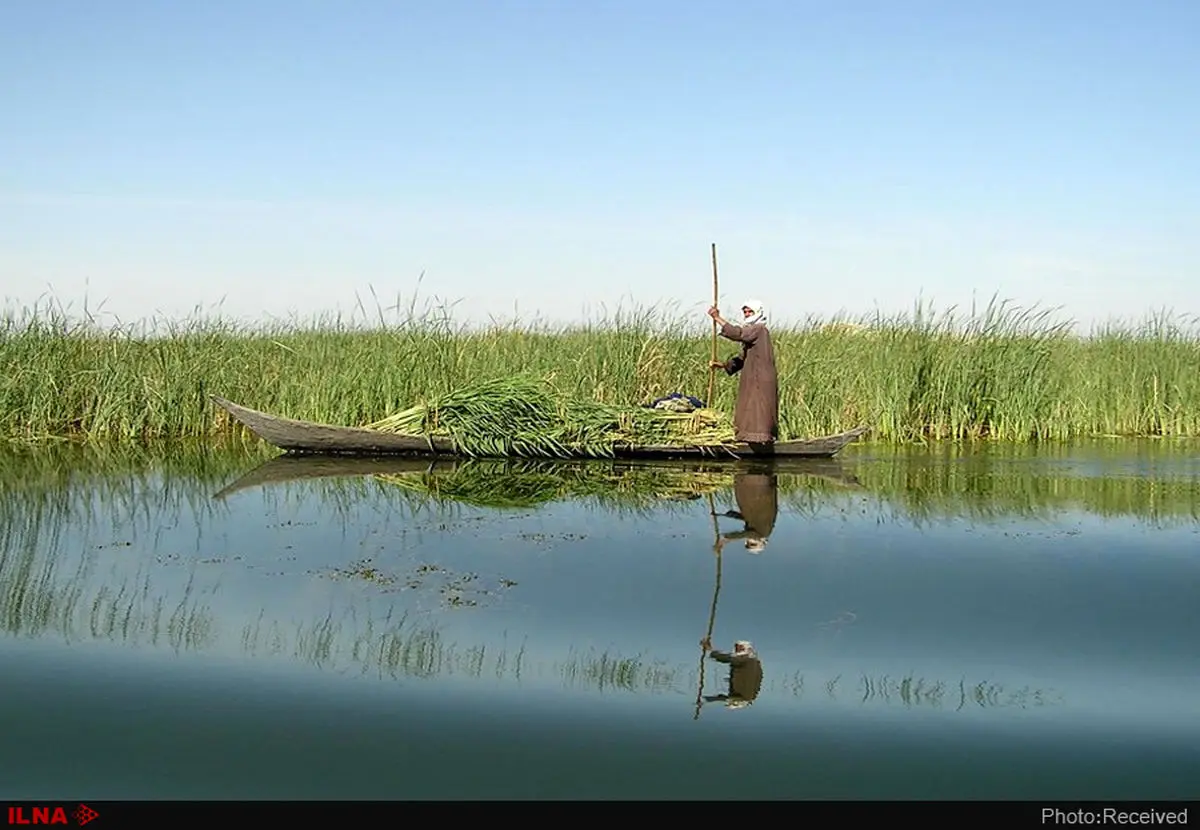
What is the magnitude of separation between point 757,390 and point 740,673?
7.27 metres

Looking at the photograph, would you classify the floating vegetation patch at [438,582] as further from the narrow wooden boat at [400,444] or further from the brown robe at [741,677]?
the narrow wooden boat at [400,444]

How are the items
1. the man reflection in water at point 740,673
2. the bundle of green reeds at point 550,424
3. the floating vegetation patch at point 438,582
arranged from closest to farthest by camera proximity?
the man reflection in water at point 740,673
the floating vegetation patch at point 438,582
the bundle of green reeds at point 550,424

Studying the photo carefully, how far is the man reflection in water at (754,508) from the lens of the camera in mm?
8250

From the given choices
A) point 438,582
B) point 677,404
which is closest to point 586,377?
point 677,404

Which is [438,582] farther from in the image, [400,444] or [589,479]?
[400,444]

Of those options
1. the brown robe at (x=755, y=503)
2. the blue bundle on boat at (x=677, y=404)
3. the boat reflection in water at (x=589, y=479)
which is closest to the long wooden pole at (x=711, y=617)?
the boat reflection in water at (x=589, y=479)

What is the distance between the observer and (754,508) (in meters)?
9.64

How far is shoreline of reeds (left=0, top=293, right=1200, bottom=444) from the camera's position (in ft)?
47.7

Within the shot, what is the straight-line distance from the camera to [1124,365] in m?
16.9

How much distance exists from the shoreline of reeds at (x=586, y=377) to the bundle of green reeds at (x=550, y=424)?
1674 millimetres

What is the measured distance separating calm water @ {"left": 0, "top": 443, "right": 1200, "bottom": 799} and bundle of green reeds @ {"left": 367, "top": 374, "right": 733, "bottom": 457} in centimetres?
255
